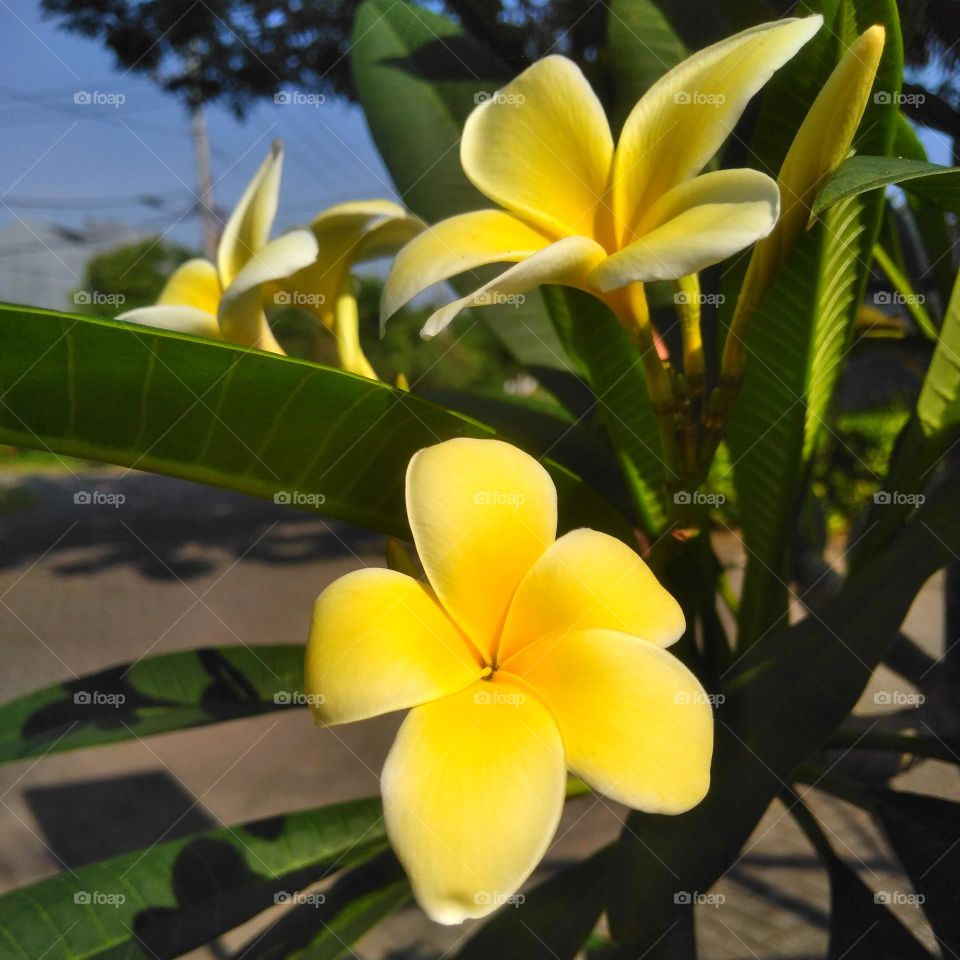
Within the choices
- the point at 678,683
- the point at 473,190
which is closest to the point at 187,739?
the point at 473,190

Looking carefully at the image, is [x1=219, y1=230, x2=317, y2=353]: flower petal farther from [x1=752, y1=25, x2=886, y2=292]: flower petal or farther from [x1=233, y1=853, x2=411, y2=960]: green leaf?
[x1=233, y1=853, x2=411, y2=960]: green leaf

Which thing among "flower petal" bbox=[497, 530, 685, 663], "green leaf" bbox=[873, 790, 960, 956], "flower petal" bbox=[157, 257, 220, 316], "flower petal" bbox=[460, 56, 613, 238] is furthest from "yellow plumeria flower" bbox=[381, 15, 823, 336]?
"green leaf" bbox=[873, 790, 960, 956]

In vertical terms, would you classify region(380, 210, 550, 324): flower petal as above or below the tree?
above

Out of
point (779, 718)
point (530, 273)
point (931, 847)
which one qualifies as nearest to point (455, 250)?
point (530, 273)

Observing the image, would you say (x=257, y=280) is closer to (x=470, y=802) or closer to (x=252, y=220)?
(x=252, y=220)

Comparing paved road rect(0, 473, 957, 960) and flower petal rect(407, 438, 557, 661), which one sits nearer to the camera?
flower petal rect(407, 438, 557, 661)

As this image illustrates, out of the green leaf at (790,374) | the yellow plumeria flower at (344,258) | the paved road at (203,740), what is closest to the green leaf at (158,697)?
the paved road at (203,740)

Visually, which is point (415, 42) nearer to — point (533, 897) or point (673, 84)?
point (673, 84)

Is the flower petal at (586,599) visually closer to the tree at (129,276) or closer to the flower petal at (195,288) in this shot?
the flower petal at (195,288)
